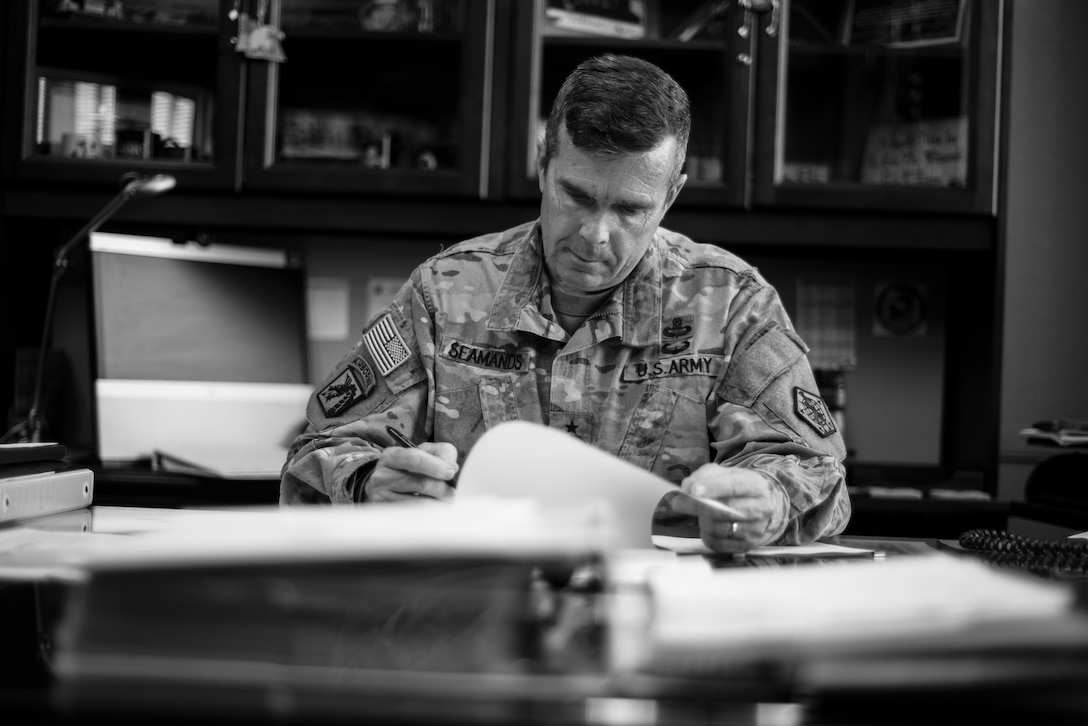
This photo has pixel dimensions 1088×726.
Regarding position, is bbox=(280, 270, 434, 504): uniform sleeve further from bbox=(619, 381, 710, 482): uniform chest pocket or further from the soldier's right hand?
bbox=(619, 381, 710, 482): uniform chest pocket

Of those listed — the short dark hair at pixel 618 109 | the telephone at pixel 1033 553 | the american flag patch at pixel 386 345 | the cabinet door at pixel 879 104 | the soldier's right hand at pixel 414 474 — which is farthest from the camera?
the cabinet door at pixel 879 104

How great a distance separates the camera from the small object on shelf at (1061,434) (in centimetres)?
182

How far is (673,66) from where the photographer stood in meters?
2.12

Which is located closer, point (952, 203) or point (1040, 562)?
point (1040, 562)

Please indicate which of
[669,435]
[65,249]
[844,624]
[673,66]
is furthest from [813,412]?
[65,249]

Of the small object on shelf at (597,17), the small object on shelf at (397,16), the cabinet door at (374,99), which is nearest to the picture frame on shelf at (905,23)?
the small object on shelf at (597,17)

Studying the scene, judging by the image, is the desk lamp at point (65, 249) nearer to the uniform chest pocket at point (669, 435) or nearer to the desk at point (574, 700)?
the uniform chest pocket at point (669, 435)

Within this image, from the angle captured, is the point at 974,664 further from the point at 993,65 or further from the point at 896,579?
the point at 993,65

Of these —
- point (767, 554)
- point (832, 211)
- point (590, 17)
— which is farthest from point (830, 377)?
point (767, 554)

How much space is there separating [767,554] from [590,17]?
142cm

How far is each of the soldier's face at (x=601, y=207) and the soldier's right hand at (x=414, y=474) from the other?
1.31 feet

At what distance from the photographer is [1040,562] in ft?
3.06

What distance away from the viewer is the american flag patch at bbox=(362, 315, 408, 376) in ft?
4.66

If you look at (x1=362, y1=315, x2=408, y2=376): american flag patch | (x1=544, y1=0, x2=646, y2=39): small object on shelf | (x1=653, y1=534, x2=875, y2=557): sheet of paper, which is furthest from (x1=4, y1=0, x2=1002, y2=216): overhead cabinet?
(x1=653, y1=534, x2=875, y2=557): sheet of paper
